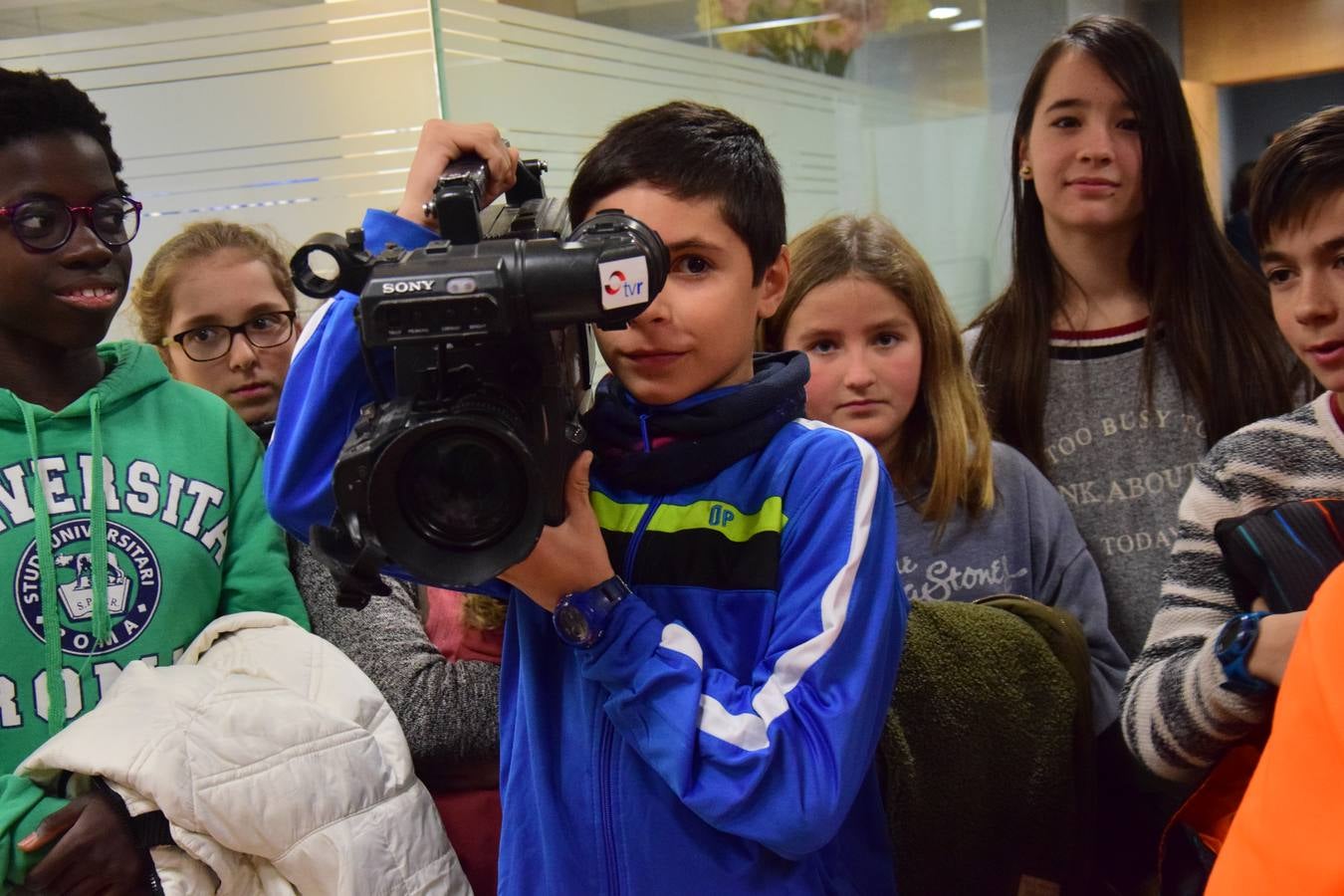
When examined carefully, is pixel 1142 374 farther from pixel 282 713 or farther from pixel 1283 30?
pixel 1283 30

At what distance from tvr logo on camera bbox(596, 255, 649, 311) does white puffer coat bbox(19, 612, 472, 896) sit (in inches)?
25.2

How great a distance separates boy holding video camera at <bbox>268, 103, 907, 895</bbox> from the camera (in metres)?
0.96

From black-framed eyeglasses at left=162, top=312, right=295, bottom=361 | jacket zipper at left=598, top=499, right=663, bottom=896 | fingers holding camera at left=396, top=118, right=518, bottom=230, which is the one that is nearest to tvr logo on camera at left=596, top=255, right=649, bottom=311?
fingers holding camera at left=396, top=118, right=518, bottom=230

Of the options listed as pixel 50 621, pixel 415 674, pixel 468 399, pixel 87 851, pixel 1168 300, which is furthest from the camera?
pixel 1168 300

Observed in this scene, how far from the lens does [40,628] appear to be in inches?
51.1

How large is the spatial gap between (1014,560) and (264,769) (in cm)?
90

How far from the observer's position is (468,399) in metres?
0.85

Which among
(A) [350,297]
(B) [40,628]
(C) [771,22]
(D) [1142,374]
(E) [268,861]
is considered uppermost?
(C) [771,22]

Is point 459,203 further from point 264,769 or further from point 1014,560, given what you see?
point 1014,560

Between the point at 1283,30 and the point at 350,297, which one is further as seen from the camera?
the point at 1283,30

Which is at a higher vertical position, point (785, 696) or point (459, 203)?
point (459, 203)

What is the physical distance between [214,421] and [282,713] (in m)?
0.39

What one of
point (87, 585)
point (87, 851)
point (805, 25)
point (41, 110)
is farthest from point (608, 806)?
Result: point (805, 25)

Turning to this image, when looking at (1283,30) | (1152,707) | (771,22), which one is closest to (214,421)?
(1152,707)
